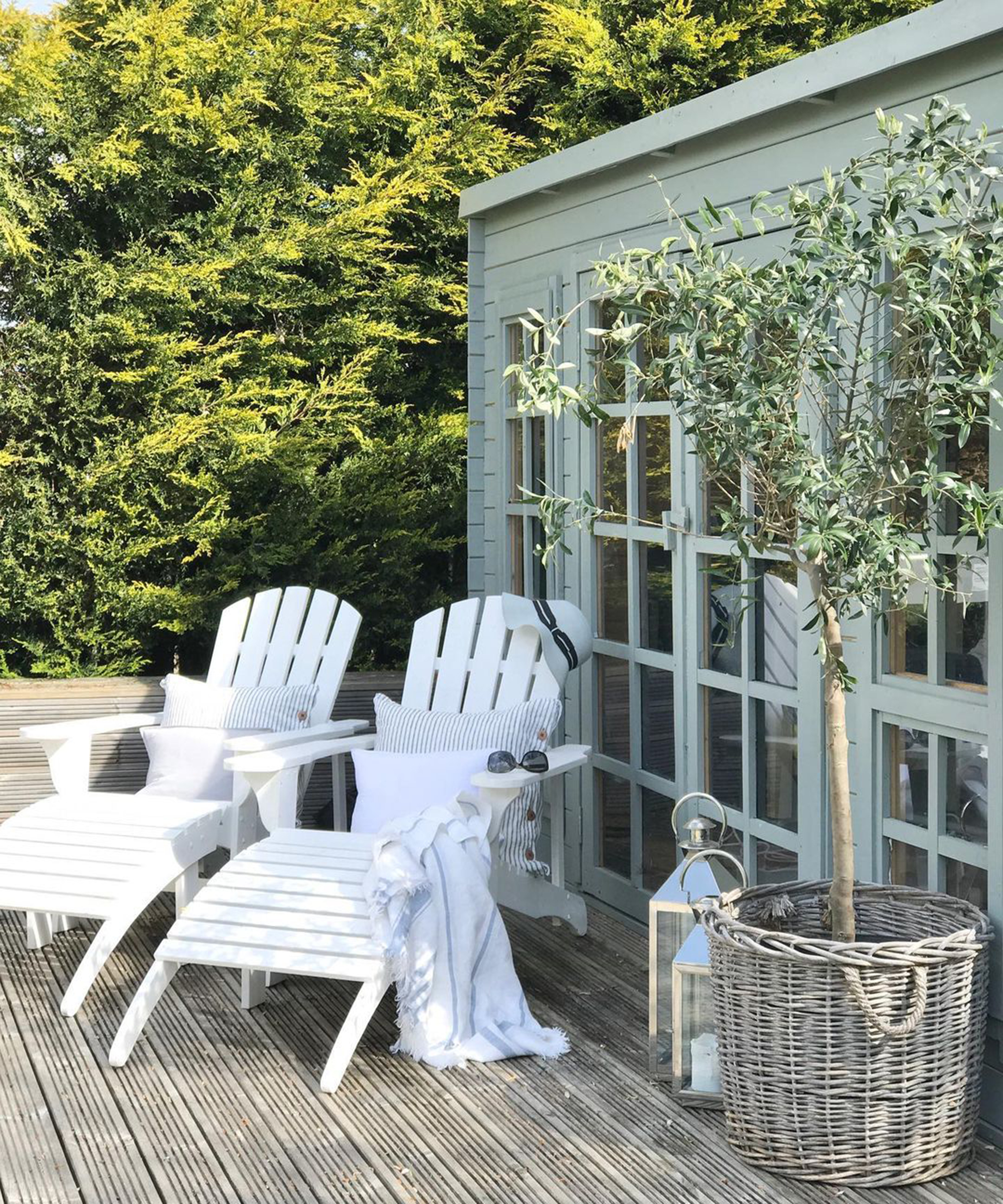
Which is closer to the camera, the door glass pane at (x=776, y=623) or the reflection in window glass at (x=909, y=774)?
the reflection in window glass at (x=909, y=774)

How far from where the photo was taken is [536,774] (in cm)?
387

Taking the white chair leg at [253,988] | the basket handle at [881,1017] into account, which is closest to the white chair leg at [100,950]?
the white chair leg at [253,988]

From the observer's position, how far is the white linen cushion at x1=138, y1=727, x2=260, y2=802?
4562 millimetres

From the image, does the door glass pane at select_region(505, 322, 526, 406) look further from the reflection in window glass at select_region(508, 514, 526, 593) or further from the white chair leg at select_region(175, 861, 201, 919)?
the white chair leg at select_region(175, 861, 201, 919)

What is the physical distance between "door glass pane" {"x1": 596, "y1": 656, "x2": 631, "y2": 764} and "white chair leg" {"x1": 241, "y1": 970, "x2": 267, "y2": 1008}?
1295 millimetres

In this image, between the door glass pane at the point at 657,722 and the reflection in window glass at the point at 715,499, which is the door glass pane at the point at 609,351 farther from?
the door glass pane at the point at 657,722

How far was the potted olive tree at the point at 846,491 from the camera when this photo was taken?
2.54m

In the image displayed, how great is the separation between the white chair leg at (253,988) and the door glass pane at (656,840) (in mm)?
1184

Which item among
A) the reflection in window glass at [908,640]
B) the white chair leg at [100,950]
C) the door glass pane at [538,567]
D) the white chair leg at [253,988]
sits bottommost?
the white chair leg at [253,988]

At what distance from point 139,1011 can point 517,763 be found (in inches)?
46.2

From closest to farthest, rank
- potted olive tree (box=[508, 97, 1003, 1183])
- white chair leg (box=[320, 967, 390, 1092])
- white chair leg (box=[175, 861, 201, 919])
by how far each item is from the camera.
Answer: potted olive tree (box=[508, 97, 1003, 1183]), white chair leg (box=[320, 967, 390, 1092]), white chair leg (box=[175, 861, 201, 919])

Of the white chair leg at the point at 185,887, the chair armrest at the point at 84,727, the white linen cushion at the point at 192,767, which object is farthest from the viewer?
the white linen cushion at the point at 192,767

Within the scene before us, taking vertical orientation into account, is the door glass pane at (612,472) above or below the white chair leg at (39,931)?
above

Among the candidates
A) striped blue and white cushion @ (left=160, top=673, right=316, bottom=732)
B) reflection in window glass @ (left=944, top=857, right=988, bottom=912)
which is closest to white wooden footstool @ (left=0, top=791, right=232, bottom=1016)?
striped blue and white cushion @ (left=160, top=673, right=316, bottom=732)
